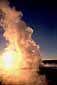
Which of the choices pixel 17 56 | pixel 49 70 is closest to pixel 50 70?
pixel 49 70

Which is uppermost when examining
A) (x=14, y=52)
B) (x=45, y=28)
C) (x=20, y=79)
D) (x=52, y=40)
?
(x=45, y=28)

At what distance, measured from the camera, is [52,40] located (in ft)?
6.24

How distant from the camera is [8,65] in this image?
6.17 ft

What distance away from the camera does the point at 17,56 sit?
191 cm

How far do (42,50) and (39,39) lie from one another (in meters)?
0.14

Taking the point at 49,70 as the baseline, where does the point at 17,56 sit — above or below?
above

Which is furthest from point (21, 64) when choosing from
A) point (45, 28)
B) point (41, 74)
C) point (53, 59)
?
point (45, 28)

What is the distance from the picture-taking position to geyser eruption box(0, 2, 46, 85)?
6.15 ft

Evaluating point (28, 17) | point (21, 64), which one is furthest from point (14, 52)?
point (28, 17)

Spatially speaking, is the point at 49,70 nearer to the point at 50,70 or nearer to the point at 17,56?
the point at 50,70

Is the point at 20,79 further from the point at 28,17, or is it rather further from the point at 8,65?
the point at 28,17

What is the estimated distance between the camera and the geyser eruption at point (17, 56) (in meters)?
1.88

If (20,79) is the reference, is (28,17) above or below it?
above

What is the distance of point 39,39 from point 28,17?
0.30 m
